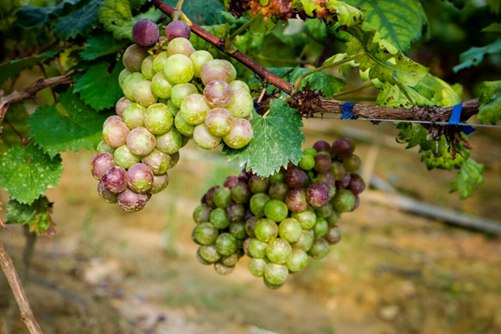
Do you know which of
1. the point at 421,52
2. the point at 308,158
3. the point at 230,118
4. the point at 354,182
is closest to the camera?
the point at 230,118

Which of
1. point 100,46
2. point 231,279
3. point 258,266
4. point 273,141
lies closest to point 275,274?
point 258,266

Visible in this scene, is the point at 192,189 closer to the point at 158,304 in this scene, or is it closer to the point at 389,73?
the point at 158,304

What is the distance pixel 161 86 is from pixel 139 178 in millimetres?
157

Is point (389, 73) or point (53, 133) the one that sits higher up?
point (389, 73)

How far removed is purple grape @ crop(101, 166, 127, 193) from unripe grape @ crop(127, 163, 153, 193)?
0.04 ft

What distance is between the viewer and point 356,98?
1286mm

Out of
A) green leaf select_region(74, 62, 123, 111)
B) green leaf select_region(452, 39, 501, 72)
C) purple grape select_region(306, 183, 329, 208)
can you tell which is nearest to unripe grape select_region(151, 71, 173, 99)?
green leaf select_region(74, 62, 123, 111)

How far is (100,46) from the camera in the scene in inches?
48.1

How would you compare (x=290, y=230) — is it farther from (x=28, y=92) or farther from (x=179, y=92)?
(x=28, y=92)

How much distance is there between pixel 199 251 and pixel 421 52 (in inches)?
155

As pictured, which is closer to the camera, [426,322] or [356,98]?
[356,98]

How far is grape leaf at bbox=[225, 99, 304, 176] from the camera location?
96 centimetres

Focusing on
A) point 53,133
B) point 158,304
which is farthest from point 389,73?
point 158,304

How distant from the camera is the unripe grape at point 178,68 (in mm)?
893
